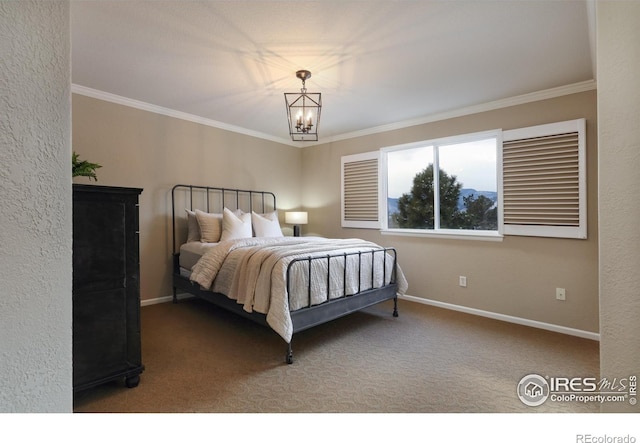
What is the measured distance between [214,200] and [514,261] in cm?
386

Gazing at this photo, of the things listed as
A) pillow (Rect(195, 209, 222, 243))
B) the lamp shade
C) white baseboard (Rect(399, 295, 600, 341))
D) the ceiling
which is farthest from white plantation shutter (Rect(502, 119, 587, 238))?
pillow (Rect(195, 209, 222, 243))

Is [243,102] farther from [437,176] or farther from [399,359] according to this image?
[399,359]

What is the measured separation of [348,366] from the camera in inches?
92.6

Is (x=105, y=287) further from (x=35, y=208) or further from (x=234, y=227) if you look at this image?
(x=234, y=227)

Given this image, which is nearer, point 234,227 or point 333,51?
point 333,51

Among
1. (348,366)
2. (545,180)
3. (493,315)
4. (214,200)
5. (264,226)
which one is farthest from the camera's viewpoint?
(214,200)

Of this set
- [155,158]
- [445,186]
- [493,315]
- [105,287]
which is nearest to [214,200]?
[155,158]

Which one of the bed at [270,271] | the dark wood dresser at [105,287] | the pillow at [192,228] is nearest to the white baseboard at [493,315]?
the bed at [270,271]

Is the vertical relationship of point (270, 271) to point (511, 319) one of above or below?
above

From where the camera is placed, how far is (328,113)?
397cm

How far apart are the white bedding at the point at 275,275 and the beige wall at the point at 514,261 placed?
85 centimetres

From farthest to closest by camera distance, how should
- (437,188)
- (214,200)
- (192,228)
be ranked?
(214,200) < (437,188) < (192,228)

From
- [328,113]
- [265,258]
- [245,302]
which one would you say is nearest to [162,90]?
[328,113]
